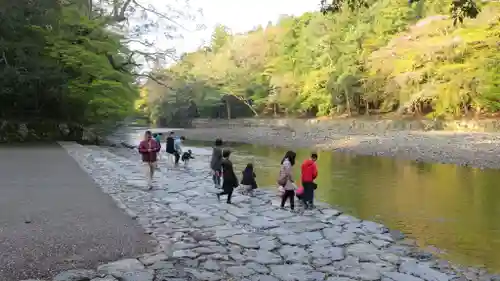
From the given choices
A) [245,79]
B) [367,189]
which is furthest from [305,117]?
[367,189]

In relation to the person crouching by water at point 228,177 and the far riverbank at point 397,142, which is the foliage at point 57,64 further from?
the person crouching by water at point 228,177

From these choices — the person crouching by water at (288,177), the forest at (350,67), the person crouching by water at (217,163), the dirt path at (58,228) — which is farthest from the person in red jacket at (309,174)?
the dirt path at (58,228)

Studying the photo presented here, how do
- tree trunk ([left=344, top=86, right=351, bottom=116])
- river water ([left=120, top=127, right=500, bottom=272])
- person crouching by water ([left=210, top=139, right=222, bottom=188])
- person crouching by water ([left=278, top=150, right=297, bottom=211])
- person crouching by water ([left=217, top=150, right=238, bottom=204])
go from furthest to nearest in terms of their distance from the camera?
tree trunk ([left=344, top=86, right=351, bottom=116]) < person crouching by water ([left=210, top=139, right=222, bottom=188]) < person crouching by water ([left=217, top=150, right=238, bottom=204]) < person crouching by water ([left=278, top=150, right=297, bottom=211]) < river water ([left=120, top=127, right=500, bottom=272])

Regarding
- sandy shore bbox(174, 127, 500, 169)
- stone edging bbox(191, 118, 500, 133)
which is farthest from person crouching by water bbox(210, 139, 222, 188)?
stone edging bbox(191, 118, 500, 133)

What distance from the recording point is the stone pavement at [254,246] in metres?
5.23

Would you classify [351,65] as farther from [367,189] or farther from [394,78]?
[367,189]

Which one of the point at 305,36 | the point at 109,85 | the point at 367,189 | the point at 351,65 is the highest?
the point at 305,36

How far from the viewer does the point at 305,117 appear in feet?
168

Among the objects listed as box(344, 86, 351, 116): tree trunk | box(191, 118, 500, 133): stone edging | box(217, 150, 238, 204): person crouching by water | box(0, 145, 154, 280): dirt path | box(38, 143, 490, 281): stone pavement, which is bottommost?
box(38, 143, 490, 281): stone pavement

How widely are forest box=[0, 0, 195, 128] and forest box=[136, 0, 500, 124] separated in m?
4.06

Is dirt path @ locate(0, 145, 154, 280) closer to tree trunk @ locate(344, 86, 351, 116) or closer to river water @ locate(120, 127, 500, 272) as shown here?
river water @ locate(120, 127, 500, 272)

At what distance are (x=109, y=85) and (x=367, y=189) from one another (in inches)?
582

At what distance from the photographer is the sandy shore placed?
20.9 meters

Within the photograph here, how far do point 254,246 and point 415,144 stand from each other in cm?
2151
